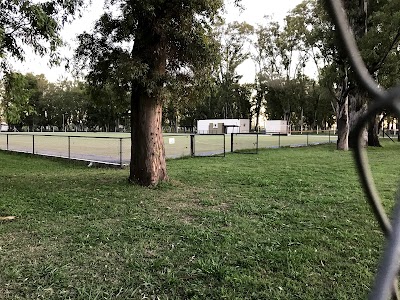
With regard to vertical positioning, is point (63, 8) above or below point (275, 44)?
below

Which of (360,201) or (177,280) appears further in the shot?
(360,201)

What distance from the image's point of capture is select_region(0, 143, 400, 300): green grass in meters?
3.05

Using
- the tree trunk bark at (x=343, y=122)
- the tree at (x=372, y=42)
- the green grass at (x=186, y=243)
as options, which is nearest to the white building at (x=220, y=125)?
the tree trunk bark at (x=343, y=122)

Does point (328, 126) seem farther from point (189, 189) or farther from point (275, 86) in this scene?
point (189, 189)

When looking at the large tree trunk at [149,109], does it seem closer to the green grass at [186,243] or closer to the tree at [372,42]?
the green grass at [186,243]

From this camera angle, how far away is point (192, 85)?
25.9ft

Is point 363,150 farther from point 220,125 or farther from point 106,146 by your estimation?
point 220,125

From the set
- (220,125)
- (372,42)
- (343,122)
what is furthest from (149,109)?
(220,125)

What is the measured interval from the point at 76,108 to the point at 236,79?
32.2m

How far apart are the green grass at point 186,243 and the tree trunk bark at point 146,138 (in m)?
0.45

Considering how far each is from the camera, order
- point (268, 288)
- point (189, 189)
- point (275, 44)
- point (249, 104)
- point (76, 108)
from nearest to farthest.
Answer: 1. point (268, 288)
2. point (189, 189)
3. point (275, 44)
4. point (249, 104)
5. point (76, 108)

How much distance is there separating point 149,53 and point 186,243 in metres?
4.39

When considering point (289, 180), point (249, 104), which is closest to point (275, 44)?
point (249, 104)

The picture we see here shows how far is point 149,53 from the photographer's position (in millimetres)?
7340
